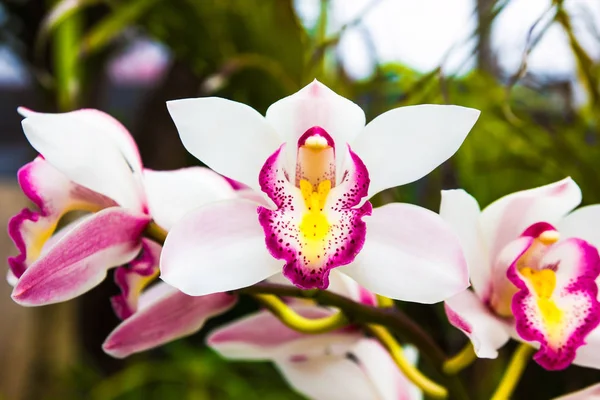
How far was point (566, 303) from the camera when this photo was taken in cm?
26

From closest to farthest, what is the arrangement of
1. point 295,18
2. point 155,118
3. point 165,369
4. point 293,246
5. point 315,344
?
point 293,246
point 315,344
point 295,18
point 165,369
point 155,118

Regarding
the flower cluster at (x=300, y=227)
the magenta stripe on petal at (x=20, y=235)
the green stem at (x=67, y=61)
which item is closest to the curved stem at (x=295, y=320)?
the flower cluster at (x=300, y=227)

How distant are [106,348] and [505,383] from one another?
0.20 meters

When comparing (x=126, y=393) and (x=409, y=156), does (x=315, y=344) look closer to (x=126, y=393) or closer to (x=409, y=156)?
(x=409, y=156)

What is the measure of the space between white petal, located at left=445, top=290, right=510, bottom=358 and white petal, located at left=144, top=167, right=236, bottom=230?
112 mm

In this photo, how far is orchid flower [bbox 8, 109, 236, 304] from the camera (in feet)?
0.83

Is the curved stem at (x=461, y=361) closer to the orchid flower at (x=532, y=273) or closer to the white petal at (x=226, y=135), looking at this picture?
the orchid flower at (x=532, y=273)

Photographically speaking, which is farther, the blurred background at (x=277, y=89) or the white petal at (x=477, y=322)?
the blurred background at (x=277, y=89)

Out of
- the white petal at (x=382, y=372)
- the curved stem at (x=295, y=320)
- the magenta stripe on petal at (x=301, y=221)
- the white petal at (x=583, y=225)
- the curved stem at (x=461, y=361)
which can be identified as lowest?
the white petal at (x=382, y=372)

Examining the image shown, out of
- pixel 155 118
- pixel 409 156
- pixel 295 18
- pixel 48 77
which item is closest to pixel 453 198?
pixel 409 156

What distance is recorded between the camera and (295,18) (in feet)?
2.30

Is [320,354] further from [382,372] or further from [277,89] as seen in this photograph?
[277,89]

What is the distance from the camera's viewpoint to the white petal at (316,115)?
242mm

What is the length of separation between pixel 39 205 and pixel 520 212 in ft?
0.74
